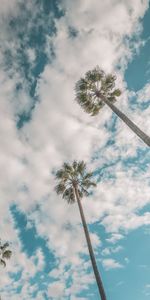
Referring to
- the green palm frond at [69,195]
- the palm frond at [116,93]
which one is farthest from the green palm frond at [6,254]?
the palm frond at [116,93]

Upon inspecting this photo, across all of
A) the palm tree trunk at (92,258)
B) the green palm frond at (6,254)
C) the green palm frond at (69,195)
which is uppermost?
the green palm frond at (6,254)

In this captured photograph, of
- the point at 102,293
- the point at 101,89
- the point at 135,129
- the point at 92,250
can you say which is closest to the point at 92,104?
the point at 101,89

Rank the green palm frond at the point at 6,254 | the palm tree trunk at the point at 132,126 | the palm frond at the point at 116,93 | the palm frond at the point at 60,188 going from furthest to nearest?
1. the green palm frond at the point at 6,254
2. the palm frond at the point at 60,188
3. the palm frond at the point at 116,93
4. the palm tree trunk at the point at 132,126

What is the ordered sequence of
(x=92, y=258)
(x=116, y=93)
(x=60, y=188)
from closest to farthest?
(x=92, y=258) → (x=116, y=93) → (x=60, y=188)

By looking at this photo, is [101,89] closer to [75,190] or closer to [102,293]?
[75,190]

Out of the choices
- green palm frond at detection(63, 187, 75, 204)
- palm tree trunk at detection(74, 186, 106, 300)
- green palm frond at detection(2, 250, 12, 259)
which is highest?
green palm frond at detection(2, 250, 12, 259)

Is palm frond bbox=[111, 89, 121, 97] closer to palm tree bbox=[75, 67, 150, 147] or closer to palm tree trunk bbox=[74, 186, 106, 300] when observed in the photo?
palm tree bbox=[75, 67, 150, 147]

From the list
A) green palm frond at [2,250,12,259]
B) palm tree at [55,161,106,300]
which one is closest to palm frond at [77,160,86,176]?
palm tree at [55,161,106,300]

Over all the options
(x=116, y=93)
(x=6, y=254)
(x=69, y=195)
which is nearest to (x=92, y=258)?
(x=69, y=195)

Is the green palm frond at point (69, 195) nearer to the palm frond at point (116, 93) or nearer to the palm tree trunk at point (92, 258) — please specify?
the palm tree trunk at point (92, 258)

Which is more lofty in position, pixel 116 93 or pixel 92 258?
pixel 116 93

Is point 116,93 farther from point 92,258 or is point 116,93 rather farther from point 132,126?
point 92,258

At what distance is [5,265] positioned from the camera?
39.2 meters

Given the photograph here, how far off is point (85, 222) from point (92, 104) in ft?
37.1
